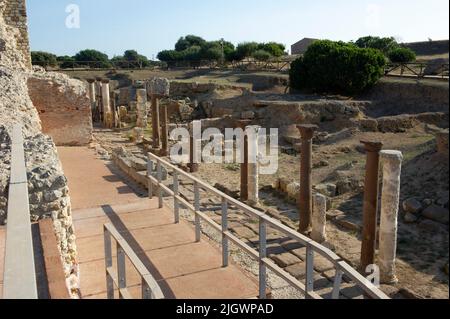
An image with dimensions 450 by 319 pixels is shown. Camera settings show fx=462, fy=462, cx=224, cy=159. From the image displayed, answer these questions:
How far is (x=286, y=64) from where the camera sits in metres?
39.5

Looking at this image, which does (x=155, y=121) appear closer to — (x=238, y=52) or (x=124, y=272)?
(x=124, y=272)

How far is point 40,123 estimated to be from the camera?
1220 centimetres

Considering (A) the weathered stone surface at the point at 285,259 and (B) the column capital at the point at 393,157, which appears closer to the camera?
(B) the column capital at the point at 393,157

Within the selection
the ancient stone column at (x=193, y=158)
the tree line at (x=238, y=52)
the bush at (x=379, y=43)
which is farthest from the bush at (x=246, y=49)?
the ancient stone column at (x=193, y=158)

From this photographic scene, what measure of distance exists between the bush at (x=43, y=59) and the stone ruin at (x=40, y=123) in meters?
33.2

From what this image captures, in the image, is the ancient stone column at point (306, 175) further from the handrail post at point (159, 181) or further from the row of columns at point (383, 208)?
the handrail post at point (159, 181)

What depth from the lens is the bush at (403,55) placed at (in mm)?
32781

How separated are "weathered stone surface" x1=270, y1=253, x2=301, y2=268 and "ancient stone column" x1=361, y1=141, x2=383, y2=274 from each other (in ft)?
4.08

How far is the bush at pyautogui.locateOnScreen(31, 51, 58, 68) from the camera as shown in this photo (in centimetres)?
4844

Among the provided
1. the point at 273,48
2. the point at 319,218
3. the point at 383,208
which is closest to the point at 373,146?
the point at 383,208

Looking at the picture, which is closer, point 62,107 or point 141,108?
point 62,107

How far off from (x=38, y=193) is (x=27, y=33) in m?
15.1

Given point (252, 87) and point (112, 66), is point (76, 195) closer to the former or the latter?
Result: point (252, 87)

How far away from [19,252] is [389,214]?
720 centimetres
